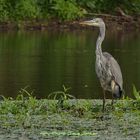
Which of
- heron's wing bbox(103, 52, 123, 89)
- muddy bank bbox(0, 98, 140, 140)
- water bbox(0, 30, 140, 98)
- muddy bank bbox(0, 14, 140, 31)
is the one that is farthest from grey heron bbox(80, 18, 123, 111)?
muddy bank bbox(0, 14, 140, 31)

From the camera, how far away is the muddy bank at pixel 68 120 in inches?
383

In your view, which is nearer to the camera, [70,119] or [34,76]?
[70,119]

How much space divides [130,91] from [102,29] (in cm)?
472

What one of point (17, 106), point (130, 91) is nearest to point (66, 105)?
point (17, 106)

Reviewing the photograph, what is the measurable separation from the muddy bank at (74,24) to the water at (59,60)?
1.27 metres

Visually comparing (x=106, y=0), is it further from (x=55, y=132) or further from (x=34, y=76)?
(x=55, y=132)

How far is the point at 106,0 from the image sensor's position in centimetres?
4297

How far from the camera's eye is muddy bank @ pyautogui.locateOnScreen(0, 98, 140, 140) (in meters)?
9.73

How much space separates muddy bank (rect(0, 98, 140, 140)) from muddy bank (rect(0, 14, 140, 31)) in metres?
27.0

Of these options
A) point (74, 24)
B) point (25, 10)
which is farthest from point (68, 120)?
point (74, 24)

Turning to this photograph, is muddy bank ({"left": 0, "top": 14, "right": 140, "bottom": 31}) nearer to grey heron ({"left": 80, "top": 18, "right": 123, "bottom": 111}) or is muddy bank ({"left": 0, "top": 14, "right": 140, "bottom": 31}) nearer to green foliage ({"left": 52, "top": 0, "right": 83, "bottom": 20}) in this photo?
green foliage ({"left": 52, "top": 0, "right": 83, "bottom": 20})

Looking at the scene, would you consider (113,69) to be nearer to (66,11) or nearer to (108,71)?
(108,71)

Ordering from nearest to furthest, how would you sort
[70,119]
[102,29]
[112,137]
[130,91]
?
1. [112,137]
2. [70,119]
3. [102,29]
4. [130,91]

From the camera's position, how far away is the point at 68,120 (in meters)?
10.8
